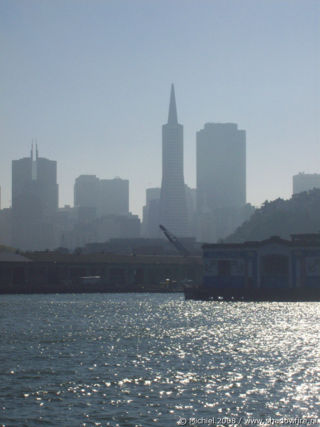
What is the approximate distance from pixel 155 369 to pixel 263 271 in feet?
283

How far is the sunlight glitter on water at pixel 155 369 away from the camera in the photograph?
140ft

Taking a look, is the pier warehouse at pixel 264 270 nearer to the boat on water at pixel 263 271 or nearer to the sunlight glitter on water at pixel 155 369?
the boat on water at pixel 263 271

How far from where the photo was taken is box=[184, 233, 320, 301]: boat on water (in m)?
136

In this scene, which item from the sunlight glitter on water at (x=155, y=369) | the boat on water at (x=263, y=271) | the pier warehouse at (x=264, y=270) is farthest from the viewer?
the pier warehouse at (x=264, y=270)

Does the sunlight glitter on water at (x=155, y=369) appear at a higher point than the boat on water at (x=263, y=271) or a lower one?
lower

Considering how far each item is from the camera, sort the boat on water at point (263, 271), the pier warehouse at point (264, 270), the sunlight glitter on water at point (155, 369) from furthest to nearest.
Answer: the pier warehouse at point (264, 270)
the boat on water at point (263, 271)
the sunlight glitter on water at point (155, 369)

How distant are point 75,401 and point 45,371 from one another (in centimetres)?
1046

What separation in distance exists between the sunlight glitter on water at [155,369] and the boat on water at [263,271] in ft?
119

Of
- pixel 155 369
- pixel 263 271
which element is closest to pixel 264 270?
pixel 263 271

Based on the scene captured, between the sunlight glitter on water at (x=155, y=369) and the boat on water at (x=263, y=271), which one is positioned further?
the boat on water at (x=263, y=271)

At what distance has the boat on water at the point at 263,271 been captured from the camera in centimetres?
13650

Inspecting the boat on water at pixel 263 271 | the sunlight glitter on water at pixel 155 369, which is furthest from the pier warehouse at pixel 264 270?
the sunlight glitter on water at pixel 155 369

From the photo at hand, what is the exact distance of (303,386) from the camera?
4903 cm

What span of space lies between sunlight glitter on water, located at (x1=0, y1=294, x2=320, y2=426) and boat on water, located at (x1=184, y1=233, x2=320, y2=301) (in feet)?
119
